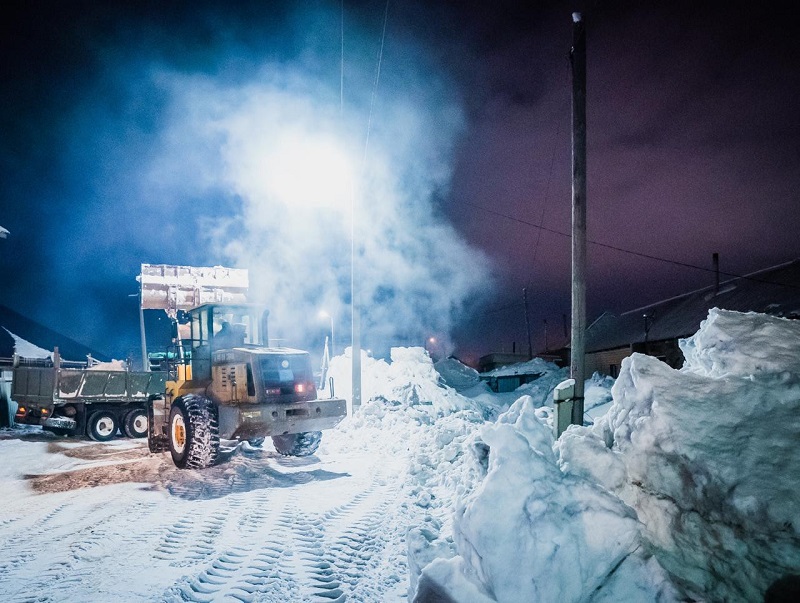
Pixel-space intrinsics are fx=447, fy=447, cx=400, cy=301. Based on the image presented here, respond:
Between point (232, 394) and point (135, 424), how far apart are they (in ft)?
32.6

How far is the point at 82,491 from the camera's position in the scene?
Answer: 7.71 m

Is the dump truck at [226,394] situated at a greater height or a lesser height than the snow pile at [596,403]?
greater

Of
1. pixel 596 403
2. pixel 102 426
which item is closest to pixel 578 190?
pixel 596 403

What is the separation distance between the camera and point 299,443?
33.2 feet

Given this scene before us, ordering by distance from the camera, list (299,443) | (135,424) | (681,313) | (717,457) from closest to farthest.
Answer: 1. (717,457)
2. (299,443)
3. (135,424)
4. (681,313)

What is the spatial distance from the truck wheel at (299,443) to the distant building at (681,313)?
A: 78.9 feet

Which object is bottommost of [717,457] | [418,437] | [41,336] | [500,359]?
[418,437]

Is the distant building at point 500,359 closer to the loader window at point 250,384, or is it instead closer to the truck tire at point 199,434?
the loader window at point 250,384

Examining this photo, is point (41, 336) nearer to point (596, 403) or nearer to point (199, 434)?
point (199, 434)

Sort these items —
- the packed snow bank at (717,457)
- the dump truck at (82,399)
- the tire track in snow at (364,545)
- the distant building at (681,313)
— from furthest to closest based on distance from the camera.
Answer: the distant building at (681,313)
the dump truck at (82,399)
the tire track in snow at (364,545)
the packed snow bank at (717,457)

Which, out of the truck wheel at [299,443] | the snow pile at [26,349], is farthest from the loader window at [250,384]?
the snow pile at [26,349]

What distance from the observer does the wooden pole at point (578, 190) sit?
7426mm

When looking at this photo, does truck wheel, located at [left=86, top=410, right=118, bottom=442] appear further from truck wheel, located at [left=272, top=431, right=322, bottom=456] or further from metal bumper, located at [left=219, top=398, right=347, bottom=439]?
metal bumper, located at [left=219, top=398, right=347, bottom=439]

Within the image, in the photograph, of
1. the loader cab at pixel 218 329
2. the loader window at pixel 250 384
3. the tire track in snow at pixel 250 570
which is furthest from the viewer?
the loader cab at pixel 218 329
